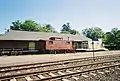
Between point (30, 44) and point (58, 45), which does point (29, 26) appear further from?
point (58, 45)

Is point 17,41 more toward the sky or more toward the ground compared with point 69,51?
more toward the sky

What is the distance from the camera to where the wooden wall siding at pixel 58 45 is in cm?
3212

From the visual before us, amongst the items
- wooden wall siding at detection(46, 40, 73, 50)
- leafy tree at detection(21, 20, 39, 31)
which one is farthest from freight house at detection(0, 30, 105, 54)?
leafy tree at detection(21, 20, 39, 31)

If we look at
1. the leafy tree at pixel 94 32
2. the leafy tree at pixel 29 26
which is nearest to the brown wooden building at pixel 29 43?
the leafy tree at pixel 29 26

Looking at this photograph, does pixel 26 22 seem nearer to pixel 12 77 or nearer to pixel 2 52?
pixel 2 52

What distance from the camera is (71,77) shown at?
877 centimetres

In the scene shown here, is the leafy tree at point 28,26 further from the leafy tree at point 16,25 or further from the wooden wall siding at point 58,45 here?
the wooden wall siding at point 58,45

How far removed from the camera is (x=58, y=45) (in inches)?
1300

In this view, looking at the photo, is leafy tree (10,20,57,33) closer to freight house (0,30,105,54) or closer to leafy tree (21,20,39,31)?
leafy tree (21,20,39,31)

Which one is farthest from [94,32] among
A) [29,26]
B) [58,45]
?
[58,45]

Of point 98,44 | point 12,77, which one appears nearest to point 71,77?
point 12,77

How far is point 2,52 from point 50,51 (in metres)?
9.17

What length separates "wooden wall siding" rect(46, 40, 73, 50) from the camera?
32.1 meters

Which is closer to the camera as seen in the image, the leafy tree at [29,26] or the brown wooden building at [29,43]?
the brown wooden building at [29,43]
